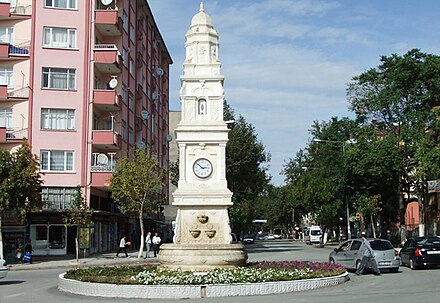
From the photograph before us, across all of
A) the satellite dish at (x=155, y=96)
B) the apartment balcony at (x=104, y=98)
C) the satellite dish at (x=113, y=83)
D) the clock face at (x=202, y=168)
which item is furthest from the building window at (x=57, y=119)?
the satellite dish at (x=155, y=96)

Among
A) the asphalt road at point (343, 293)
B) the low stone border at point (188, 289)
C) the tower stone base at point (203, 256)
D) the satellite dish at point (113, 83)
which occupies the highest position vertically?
the satellite dish at point (113, 83)

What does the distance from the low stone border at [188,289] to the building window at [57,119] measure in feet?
86.4

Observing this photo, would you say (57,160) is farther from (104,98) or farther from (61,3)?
(61,3)

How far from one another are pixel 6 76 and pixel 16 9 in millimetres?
4753

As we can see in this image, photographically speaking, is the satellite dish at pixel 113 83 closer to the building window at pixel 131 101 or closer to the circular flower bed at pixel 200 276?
the building window at pixel 131 101

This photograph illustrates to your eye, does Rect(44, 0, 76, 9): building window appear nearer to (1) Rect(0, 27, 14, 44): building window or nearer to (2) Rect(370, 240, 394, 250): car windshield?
(1) Rect(0, 27, 14, 44): building window

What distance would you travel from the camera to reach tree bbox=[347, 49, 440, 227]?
155ft

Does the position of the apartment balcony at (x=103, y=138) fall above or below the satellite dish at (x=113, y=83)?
below

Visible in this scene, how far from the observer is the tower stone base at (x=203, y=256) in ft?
72.1

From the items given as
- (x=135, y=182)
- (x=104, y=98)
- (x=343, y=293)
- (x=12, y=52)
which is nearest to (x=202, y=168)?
(x=343, y=293)

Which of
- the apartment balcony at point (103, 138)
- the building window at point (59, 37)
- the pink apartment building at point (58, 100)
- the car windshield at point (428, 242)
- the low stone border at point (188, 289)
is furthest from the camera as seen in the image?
the apartment balcony at point (103, 138)

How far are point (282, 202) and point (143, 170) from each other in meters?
72.1

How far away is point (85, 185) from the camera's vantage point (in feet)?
147

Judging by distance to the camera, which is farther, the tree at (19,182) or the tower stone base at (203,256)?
the tree at (19,182)
